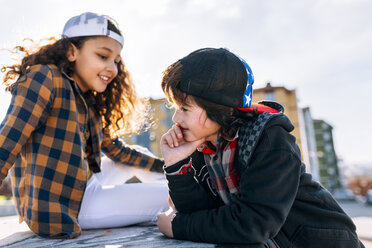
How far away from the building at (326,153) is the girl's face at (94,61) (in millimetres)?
40806

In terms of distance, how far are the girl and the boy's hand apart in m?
0.57

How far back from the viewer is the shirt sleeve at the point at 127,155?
2197 mm

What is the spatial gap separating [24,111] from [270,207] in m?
1.14

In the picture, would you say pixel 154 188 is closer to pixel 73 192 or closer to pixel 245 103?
pixel 73 192

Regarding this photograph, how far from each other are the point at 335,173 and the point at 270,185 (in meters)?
43.3

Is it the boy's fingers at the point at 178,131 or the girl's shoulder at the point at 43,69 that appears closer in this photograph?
the boy's fingers at the point at 178,131

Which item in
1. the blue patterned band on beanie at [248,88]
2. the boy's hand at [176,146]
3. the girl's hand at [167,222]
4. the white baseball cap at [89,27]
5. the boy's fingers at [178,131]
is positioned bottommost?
the girl's hand at [167,222]

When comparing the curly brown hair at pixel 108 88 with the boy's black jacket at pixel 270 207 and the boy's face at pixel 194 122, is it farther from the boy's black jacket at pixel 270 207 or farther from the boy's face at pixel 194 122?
the boy's black jacket at pixel 270 207

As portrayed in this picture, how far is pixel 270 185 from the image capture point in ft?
3.12

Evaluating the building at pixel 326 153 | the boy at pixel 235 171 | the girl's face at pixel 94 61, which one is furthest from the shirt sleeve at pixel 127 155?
the building at pixel 326 153

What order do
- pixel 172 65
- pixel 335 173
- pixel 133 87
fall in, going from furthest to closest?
pixel 335 173, pixel 133 87, pixel 172 65

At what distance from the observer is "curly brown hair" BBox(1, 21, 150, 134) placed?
5.66 ft

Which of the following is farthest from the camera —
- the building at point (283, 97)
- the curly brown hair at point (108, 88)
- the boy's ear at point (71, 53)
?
the building at point (283, 97)

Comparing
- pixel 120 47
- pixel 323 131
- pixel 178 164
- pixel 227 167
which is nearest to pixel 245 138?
pixel 227 167
